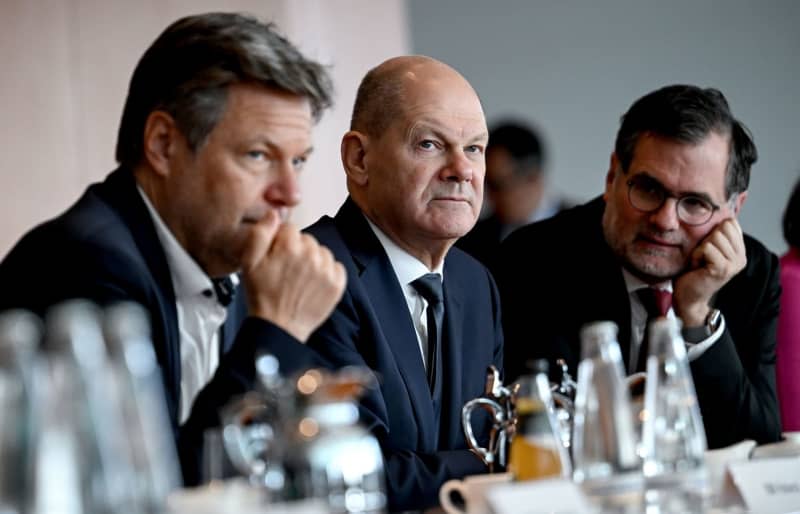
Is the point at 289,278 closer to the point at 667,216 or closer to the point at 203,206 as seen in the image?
the point at 203,206

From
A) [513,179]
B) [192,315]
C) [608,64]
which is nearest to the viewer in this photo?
[192,315]

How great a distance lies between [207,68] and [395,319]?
62 centimetres

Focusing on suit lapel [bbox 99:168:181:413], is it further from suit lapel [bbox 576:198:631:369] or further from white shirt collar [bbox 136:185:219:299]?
suit lapel [bbox 576:198:631:369]

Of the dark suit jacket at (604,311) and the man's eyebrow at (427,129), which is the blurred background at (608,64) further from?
the man's eyebrow at (427,129)

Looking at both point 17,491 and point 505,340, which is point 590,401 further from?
point 505,340

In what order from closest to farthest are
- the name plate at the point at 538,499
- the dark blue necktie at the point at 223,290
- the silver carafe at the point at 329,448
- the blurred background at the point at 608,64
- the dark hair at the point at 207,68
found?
the silver carafe at the point at 329,448
the name plate at the point at 538,499
the dark hair at the point at 207,68
the dark blue necktie at the point at 223,290
the blurred background at the point at 608,64

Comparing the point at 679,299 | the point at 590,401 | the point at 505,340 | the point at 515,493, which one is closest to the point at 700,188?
the point at 679,299

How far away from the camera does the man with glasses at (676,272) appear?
107 inches

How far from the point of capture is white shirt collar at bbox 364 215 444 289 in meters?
2.57

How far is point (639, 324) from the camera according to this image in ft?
9.40

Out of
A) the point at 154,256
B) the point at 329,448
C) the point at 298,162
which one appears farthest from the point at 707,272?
the point at 329,448

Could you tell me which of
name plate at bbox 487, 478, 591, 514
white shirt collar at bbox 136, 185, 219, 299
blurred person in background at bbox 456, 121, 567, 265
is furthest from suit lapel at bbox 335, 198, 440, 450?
blurred person in background at bbox 456, 121, 567, 265

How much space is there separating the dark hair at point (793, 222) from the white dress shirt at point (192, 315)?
1.74 meters

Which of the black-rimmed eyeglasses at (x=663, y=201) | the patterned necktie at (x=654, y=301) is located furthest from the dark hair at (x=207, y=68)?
the patterned necktie at (x=654, y=301)
